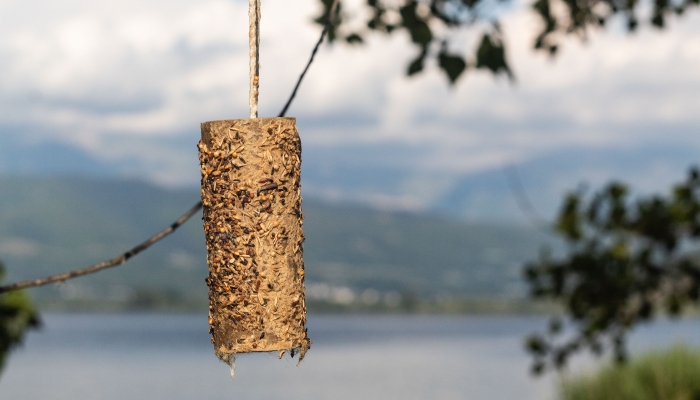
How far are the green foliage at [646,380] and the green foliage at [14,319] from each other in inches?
381

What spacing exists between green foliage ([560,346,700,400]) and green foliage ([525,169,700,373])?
7473mm

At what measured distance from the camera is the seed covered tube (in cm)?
234

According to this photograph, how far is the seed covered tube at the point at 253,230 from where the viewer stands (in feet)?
7.67

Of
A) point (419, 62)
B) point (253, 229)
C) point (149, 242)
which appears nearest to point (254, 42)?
point (253, 229)

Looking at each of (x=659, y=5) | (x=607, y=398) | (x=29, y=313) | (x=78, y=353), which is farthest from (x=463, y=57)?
(x=78, y=353)

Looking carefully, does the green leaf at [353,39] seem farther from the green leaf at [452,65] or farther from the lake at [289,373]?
the lake at [289,373]

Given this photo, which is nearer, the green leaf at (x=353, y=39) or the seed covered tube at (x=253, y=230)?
the seed covered tube at (x=253, y=230)

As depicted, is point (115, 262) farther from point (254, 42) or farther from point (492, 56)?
point (492, 56)

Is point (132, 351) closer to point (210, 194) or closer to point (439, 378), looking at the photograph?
point (439, 378)

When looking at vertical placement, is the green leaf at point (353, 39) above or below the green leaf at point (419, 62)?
above

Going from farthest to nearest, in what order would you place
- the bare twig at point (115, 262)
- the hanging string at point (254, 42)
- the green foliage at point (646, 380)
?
the green foliage at point (646, 380), the bare twig at point (115, 262), the hanging string at point (254, 42)

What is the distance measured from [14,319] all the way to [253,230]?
6.33 meters

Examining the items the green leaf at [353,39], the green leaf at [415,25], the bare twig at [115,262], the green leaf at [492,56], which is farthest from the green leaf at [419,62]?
the bare twig at [115,262]

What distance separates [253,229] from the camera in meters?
2.36
